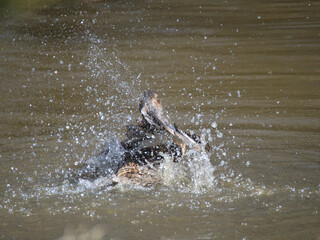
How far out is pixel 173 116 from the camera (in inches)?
209

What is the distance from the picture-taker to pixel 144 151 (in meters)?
4.06

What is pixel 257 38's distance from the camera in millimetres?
7980

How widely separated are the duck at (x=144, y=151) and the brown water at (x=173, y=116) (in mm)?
111

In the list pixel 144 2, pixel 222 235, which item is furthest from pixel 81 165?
pixel 144 2

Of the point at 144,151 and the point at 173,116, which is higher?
the point at 173,116

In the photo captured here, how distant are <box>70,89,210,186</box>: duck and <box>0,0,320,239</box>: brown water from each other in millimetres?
111

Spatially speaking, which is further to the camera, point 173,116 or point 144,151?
point 173,116

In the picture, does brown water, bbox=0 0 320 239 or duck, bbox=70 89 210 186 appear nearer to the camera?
brown water, bbox=0 0 320 239

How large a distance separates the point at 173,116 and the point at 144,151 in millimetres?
1319

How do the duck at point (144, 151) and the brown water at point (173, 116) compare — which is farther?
the duck at point (144, 151)

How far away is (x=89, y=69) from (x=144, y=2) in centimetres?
442

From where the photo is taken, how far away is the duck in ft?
12.9

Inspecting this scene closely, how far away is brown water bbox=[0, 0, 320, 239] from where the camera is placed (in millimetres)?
3686

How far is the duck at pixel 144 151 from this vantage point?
12.9ft
